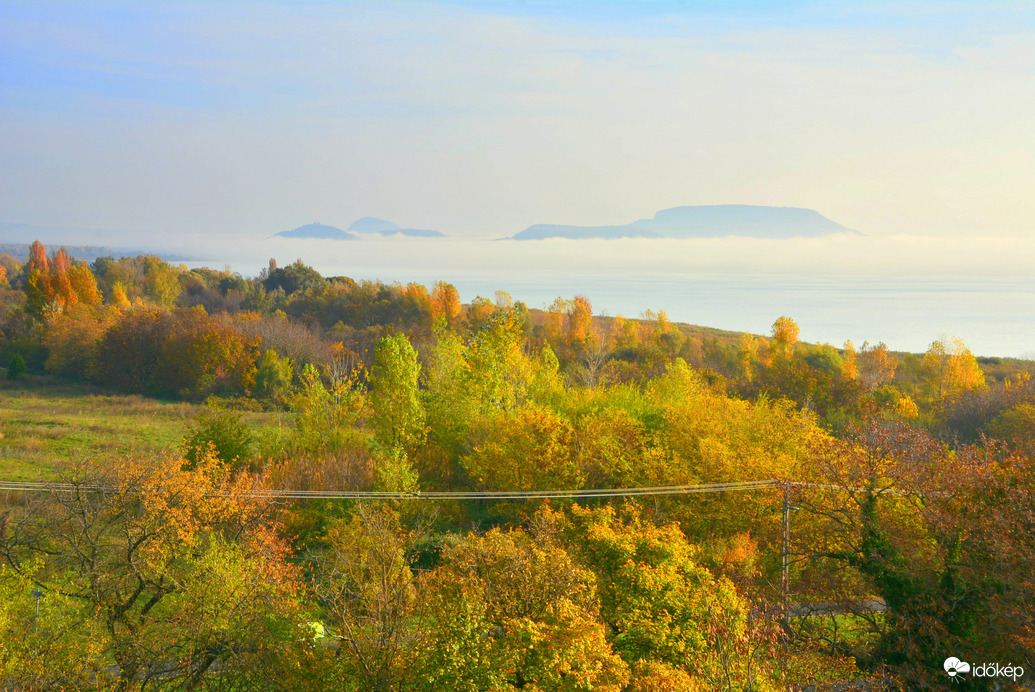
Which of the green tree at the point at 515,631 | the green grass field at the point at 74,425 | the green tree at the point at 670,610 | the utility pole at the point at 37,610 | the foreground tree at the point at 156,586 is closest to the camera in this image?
the green tree at the point at 515,631

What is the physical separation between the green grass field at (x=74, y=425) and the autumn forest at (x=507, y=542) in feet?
1.28

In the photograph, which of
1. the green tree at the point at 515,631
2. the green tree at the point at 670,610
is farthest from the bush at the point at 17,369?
the green tree at the point at 670,610

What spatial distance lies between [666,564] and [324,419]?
949 inches

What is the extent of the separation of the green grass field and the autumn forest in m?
0.39

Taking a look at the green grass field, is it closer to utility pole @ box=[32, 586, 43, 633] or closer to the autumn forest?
the autumn forest

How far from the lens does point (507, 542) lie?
20766 mm

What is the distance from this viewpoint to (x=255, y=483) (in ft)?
103

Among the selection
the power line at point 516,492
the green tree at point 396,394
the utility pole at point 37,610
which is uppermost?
the green tree at point 396,394

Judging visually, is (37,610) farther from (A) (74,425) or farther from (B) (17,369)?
(B) (17,369)

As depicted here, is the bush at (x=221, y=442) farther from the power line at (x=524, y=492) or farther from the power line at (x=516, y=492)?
the power line at (x=516, y=492)

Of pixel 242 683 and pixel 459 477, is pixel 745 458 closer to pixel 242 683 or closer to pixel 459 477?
pixel 459 477

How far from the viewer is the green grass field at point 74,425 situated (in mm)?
39031

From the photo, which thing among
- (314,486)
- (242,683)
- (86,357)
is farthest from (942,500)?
(86,357)

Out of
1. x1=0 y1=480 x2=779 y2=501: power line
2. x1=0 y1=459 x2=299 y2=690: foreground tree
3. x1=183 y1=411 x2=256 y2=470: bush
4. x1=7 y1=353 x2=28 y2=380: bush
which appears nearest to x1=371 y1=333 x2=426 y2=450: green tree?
x1=0 y1=480 x2=779 y2=501: power line
